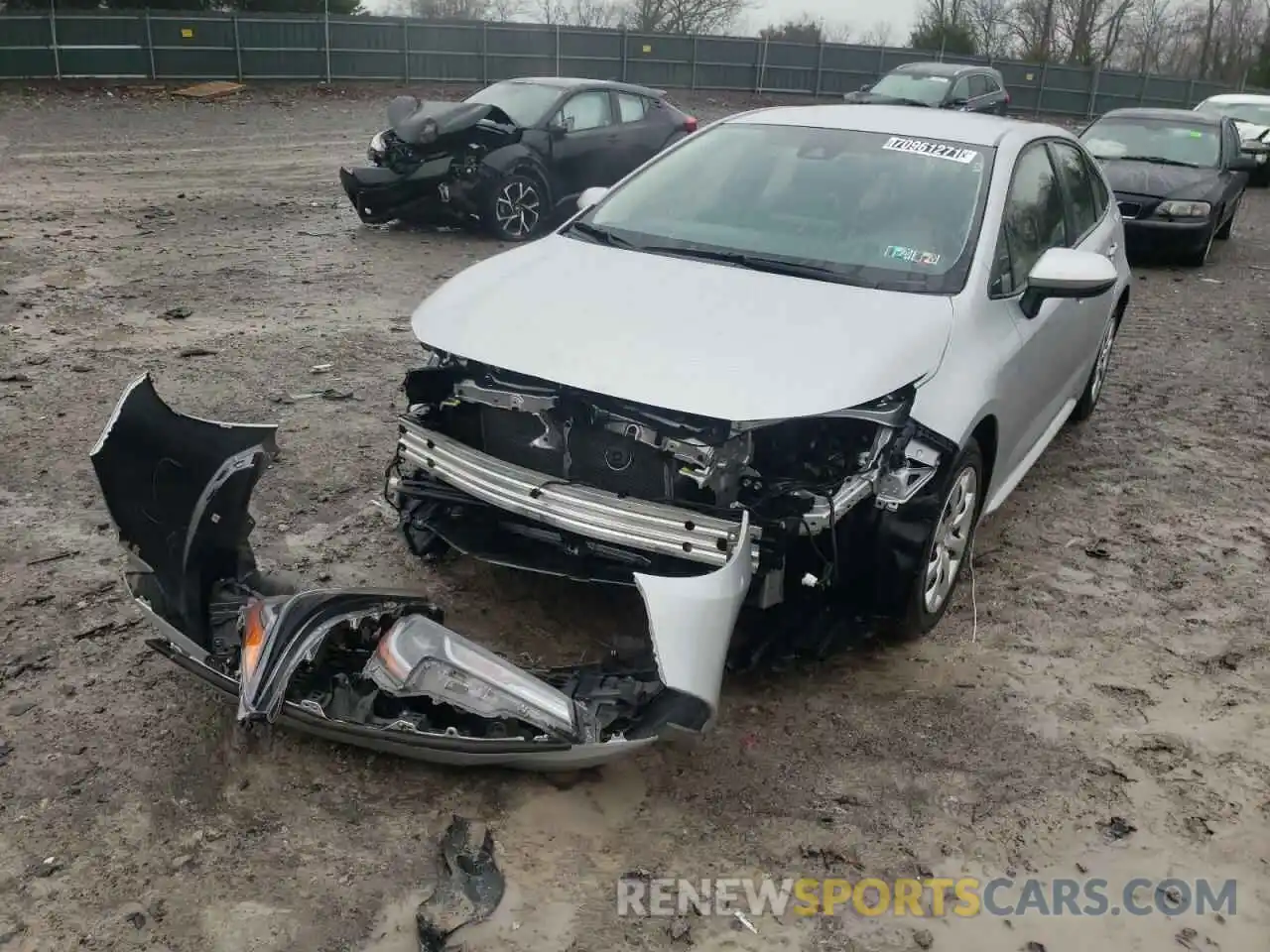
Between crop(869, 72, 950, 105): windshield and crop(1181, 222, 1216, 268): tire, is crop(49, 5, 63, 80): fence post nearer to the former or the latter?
crop(869, 72, 950, 105): windshield

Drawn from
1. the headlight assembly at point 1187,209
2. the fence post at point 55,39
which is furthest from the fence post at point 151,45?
the headlight assembly at point 1187,209

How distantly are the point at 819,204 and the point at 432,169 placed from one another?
6.80m

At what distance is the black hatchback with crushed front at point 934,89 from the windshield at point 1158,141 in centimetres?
511

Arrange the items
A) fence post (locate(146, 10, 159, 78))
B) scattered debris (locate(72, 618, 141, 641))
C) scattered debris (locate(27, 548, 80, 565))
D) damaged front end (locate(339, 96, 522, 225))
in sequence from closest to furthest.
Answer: scattered debris (locate(72, 618, 141, 641)) → scattered debris (locate(27, 548, 80, 565)) → damaged front end (locate(339, 96, 522, 225)) → fence post (locate(146, 10, 159, 78))

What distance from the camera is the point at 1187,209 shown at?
421 inches

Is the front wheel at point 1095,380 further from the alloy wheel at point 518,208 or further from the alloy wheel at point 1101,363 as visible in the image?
the alloy wheel at point 518,208

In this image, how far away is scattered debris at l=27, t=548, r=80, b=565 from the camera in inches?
163

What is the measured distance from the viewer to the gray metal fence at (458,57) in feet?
69.6

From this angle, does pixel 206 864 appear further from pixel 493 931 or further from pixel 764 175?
pixel 764 175

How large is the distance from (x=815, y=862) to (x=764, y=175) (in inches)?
110

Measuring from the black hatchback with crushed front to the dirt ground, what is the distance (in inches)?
480

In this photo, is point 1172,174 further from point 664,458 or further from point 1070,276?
point 664,458

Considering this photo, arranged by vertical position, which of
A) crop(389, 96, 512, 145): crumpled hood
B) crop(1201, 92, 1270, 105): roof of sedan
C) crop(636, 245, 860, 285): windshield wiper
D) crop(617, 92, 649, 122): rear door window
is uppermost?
crop(1201, 92, 1270, 105): roof of sedan

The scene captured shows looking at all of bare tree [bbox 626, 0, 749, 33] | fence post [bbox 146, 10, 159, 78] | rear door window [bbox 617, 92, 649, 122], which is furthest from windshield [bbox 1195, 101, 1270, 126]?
bare tree [bbox 626, 0, 749, 33]
